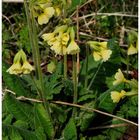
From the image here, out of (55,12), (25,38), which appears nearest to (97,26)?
(25,38)

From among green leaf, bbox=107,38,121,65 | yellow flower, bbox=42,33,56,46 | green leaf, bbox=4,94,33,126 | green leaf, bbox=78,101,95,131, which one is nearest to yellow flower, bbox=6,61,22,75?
yellow flower, bbox=42,33,56,46

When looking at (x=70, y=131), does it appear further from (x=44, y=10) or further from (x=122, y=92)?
(x=44, y=10)

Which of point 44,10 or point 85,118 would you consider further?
point 85,118

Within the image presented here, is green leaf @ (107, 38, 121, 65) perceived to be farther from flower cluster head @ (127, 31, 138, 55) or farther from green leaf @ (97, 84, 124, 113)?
flower cluster head @ (127, 31, 138, 55)

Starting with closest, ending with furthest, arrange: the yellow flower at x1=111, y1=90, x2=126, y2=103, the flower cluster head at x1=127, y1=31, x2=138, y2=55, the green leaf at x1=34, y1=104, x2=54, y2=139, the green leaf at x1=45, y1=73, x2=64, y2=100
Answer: the flower cluster head at x1=127, y1=31, x2=138, y2=55
the yellow flower at x1=111, y1=90, x2=126, y2=103
the green leaf at x1=34, y1=104, x2=54, y2=139
the green leaf at x1=45, y1=73, x2=64, y2=100

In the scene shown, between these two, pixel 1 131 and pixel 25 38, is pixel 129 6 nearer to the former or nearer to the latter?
pixel 25 38

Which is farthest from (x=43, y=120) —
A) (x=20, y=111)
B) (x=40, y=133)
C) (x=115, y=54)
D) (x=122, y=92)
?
(x=115, y=54)

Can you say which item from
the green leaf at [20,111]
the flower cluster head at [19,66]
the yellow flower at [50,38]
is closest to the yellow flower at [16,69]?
the flower cluster head at [19,66]
